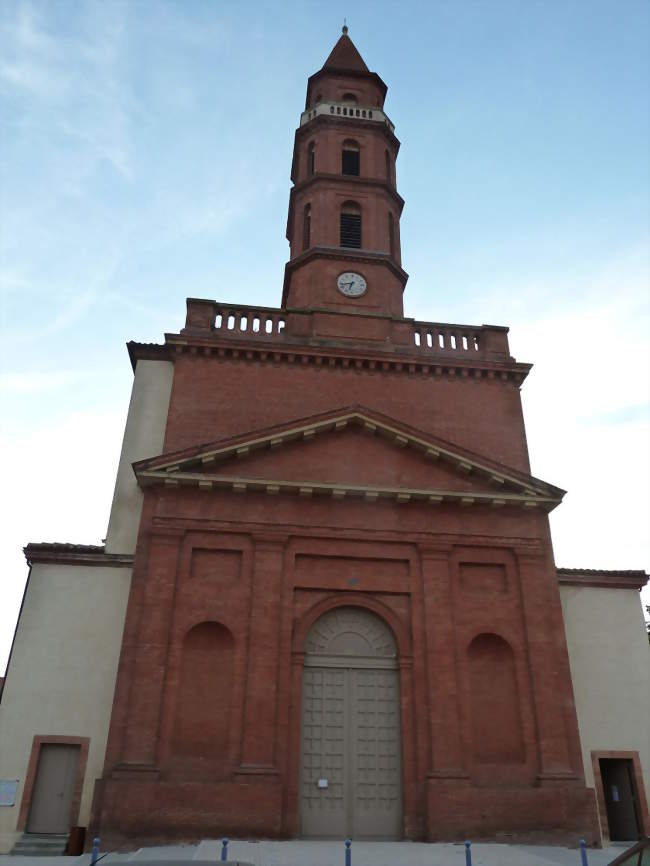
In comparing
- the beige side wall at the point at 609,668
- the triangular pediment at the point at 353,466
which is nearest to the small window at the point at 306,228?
the triangular pediment at the point at 353,466

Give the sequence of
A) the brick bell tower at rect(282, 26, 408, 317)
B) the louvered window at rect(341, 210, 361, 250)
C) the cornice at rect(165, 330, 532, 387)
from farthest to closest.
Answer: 1. the louvered window at rect(341, 210, 361, 250)
2. the brick bell tower at rect(282, 26, 408, 317)
3. the cornice at rect(165, 330, 532, 387)

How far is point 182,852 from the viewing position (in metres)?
14.2

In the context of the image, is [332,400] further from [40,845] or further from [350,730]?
[40,845]

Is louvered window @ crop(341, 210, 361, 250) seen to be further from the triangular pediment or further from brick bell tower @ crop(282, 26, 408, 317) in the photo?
the triangular pediment

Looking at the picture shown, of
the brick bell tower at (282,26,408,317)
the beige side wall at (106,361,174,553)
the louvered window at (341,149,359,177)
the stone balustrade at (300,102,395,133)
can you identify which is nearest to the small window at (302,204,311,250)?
the brick bell tower at (282,26,408,317)

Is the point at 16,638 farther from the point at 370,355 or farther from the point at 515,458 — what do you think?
the point at 515,458

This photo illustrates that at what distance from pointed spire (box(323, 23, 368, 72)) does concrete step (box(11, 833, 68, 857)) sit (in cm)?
2907

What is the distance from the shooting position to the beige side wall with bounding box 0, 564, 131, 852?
53.8 ft

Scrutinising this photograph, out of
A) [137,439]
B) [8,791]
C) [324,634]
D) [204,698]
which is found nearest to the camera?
[8,791]

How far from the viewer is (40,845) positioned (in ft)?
50.6

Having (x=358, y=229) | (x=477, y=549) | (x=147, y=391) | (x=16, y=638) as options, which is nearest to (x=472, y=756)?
(x=477, y=549)

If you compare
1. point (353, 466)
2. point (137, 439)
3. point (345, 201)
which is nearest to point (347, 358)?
point (353, 466)

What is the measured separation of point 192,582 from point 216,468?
2.98 metres

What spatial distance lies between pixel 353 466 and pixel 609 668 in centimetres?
851
